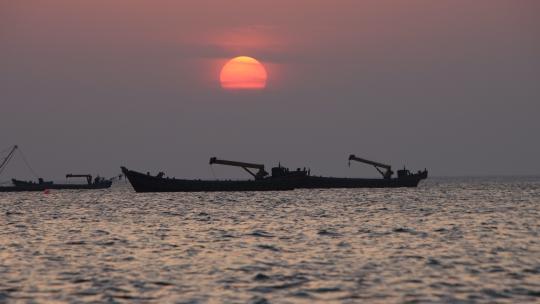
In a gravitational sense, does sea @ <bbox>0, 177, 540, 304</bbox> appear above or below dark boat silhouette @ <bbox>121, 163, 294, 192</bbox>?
below

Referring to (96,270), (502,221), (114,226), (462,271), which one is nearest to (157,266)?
(96,270)

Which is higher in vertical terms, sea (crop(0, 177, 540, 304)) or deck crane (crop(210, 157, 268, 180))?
deck crane (crop(210, 157, 268, 180))

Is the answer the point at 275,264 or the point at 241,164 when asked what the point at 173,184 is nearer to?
the point at 241,164

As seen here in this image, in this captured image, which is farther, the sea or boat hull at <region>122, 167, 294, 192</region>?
boat hull at <region>122, 167, 294, 192</region>

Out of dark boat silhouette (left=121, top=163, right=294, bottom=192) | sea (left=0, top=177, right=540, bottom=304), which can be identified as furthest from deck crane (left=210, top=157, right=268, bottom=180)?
sea (left=0, top=177, right=540, bottom=304)

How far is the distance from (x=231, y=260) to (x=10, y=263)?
1075cm

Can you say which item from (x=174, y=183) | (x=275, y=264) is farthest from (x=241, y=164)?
(x=275, y=264)

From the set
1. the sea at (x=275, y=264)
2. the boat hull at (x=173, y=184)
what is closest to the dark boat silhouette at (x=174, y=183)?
the boat hull at (x=173, y=184)

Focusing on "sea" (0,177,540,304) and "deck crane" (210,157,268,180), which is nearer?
"sea" (0,177,540,304)

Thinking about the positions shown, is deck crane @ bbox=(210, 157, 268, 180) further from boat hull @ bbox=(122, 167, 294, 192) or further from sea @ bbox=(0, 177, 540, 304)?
sea @ bbox=(0, 177, 540, 304)

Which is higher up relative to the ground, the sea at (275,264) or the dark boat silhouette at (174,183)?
the dark boat silhouette at (174,183)

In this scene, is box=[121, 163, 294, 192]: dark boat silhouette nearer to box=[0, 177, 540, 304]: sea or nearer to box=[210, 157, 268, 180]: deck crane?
box=[210, 157, 268, 180]: deck crane

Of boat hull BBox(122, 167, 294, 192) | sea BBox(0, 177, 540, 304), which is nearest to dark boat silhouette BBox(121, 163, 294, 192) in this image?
boat hull BBox(122, 167, 294, 192)

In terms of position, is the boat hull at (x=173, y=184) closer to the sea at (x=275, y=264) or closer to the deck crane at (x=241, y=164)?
the deck crane at (x=241, y=164)
